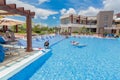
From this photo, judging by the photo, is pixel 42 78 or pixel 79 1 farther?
pixel 79 1

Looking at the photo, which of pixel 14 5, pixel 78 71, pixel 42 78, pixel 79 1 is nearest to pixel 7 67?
pixel 42 78

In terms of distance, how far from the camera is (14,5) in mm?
7793

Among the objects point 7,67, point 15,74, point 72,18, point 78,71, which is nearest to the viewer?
point 15,74

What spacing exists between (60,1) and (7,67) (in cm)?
5700

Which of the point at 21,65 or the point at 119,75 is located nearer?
the point at 21,65

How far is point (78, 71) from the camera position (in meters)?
8.48

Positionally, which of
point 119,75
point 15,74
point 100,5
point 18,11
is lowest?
point 119,75

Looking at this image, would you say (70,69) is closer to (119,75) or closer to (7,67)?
(119,75)

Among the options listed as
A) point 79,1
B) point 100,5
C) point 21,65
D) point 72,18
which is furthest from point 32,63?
point 100,5

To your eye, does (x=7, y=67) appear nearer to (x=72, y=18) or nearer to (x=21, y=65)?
(x=21, y=65)

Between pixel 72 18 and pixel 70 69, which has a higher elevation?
pixel 72 18

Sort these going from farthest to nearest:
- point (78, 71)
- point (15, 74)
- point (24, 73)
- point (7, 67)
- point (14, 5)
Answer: point (78, 71), point (14, 5), point (24, 73), point (7, 67), point (15, 74)

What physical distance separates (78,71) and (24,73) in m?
3.02

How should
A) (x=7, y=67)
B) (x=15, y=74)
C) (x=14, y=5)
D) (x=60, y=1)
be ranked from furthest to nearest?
(x=60, y=1) → (x=14, y=5) → (x=7, y=67) → (x=15, y=74)
